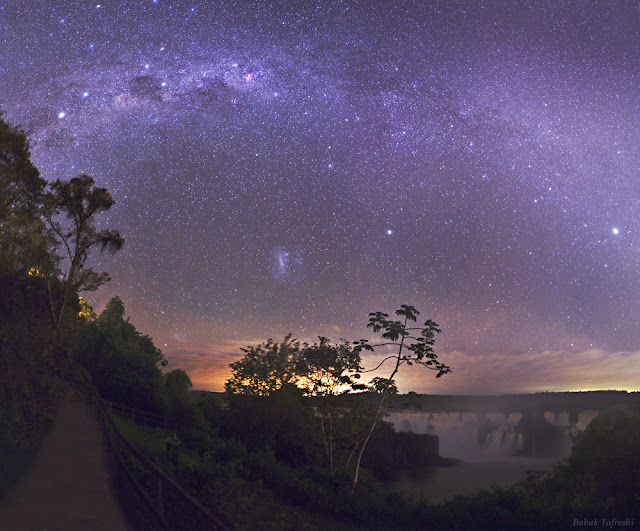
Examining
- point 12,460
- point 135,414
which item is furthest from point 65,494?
point 135,414

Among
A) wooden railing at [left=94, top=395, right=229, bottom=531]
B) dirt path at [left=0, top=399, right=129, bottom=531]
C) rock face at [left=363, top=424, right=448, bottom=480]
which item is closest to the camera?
wooden railing at [left=94, top=395, right=229, bottom=531]

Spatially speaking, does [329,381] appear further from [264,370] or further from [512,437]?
[512,437]

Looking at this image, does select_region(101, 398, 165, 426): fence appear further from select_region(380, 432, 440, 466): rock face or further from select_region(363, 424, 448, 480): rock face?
select_region(380, 432, 440, 466): rock face

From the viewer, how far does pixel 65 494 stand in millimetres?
9844

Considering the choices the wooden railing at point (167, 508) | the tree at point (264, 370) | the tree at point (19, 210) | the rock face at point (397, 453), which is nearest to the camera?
the wooden railing at point (167, 508)

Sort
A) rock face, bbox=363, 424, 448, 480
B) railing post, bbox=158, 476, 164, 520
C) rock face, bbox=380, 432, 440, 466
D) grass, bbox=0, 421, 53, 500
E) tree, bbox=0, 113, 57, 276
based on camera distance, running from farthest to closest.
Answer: rock face, bbox=380, 432, 440, 466 → rock face, bbox=363, 424, 448, 480 → tree, bbox=0, 113, 57, 276 → grass, bbox=0, 421, 53, 500 → railing post, bbox=158, 476, 164, 520

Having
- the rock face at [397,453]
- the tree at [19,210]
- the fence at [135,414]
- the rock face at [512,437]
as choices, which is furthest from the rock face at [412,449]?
the tree at [19,210]

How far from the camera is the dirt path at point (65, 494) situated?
7.98 metres

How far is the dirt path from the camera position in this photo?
7984mm

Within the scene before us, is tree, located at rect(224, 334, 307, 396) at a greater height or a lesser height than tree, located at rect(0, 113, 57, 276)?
lesser

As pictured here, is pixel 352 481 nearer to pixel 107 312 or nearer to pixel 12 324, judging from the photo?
pixel 12 324

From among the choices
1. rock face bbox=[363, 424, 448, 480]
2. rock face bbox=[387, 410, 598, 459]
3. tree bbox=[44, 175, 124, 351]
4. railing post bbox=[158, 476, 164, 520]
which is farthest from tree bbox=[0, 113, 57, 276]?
rock face bbox=[387, 410, 598, 459]

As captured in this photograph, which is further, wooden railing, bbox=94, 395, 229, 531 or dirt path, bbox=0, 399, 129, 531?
dirt path, bbox=0, 399, 129, 531

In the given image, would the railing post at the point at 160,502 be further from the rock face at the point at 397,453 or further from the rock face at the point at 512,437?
the rock face at the point at 512,437
